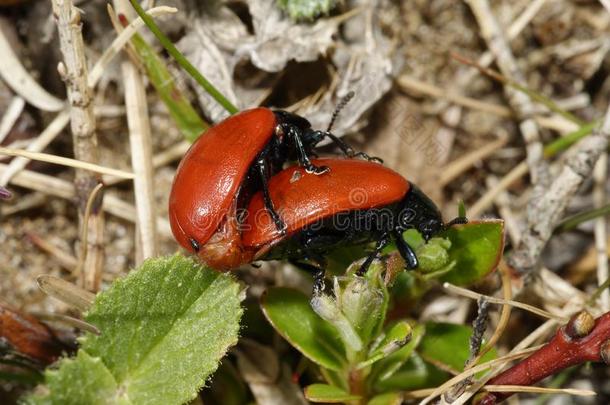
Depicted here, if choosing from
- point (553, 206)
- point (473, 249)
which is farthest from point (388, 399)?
point (553, 206)

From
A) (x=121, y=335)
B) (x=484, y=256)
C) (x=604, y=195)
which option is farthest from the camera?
(x=604, y=195)

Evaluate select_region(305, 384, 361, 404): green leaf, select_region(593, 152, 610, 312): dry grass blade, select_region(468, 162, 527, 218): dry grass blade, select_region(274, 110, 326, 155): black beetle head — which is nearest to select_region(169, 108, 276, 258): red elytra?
select_region(274, 110, 326, 155): black beetle head

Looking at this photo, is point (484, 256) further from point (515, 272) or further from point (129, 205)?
point (129, 205)

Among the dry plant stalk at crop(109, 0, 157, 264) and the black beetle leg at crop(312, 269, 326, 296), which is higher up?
the dry plant stalk at crop(109, 0, 157, 264)

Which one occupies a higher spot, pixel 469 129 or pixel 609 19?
pixel 609 19

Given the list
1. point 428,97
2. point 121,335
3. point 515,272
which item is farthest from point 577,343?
point 428,97

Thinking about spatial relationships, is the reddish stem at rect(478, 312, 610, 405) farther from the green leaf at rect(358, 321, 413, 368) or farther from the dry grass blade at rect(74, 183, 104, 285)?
the dry grass blade at rect(74, 183, 104, 285)

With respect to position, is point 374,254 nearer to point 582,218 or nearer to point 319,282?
point 319,282
